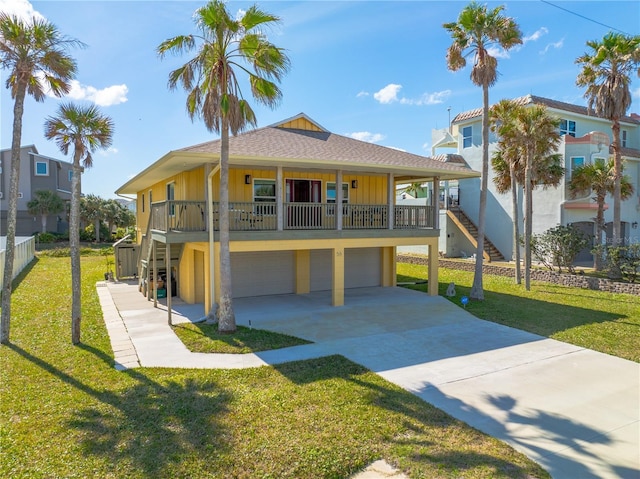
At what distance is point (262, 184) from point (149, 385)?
8.83 metres

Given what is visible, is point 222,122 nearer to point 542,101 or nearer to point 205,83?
point 205,83

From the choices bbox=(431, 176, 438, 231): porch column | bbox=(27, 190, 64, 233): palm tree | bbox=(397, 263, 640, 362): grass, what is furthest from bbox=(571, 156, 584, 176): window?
bbox=(27, 190, 64, 233): palm tree

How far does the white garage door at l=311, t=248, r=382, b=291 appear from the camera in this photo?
16.9 m

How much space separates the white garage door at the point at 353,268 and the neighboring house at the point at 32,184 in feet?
101

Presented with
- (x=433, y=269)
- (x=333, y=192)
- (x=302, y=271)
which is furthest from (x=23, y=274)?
(x=433, y=269)

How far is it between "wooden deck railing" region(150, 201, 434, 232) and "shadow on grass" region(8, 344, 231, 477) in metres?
5.69

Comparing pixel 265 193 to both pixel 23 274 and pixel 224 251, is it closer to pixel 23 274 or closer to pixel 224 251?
pixel 224 251

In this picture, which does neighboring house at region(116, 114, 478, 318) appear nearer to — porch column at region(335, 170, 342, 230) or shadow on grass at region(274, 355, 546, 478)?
porch column at region(335, 170, 342, 230)

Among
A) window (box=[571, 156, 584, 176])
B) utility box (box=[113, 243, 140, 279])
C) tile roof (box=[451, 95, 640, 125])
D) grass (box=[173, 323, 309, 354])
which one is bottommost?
grass (box=[173, 323, 309, 354])

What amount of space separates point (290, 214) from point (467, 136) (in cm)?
1827

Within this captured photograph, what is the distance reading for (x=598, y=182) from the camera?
2011 centimetres

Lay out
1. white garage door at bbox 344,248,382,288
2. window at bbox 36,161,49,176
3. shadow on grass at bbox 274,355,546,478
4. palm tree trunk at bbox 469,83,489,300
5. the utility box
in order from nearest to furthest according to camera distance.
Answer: shadow on grass at bbox 274,355,546,478 → palm tree trunk at bbox 469,83,489,300 → white garage door at bbox 344,248,382,288 → the utility box → window at bbox 36,161,49,176

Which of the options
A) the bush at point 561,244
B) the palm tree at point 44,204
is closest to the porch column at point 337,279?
the bush at point 561,244

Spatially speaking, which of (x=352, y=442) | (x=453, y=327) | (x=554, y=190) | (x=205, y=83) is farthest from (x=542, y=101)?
(x=352, y=442)
